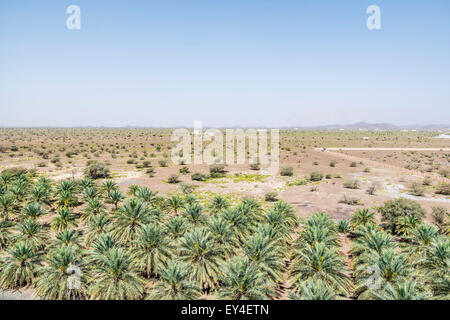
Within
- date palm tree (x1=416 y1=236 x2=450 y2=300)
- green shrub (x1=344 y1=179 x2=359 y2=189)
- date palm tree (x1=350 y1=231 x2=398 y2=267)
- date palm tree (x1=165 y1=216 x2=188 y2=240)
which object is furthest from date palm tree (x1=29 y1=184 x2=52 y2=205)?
green shrub (x1=344 y1=179 x2=359 y2=189)

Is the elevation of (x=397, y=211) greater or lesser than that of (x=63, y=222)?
lesser

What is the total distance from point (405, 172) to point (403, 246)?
187ft

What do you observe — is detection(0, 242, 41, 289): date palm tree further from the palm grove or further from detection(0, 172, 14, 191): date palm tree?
detection(0, 172, 14, 191): date palm tree

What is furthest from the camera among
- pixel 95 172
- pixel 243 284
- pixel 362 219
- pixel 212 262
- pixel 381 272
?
pixel 95 172

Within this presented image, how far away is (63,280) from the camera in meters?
17.9

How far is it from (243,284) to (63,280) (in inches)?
501

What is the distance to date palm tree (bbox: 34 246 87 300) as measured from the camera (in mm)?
17781

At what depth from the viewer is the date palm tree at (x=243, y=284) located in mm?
16406

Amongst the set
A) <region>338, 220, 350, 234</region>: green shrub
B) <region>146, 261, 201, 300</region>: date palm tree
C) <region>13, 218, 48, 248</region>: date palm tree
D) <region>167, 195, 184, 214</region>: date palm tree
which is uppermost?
<region>167, 195, 184, 214</region>: date palm tree

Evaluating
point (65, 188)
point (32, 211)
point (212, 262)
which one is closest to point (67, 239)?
point (32, 211)

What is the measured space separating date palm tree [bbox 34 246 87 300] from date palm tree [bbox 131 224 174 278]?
3.88 metres

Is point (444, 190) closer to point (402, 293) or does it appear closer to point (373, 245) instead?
point (373, 245)

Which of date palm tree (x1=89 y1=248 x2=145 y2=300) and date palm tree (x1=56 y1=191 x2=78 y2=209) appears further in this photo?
date palm tree (x1=56 y1=191 x2=78 y2=209)
